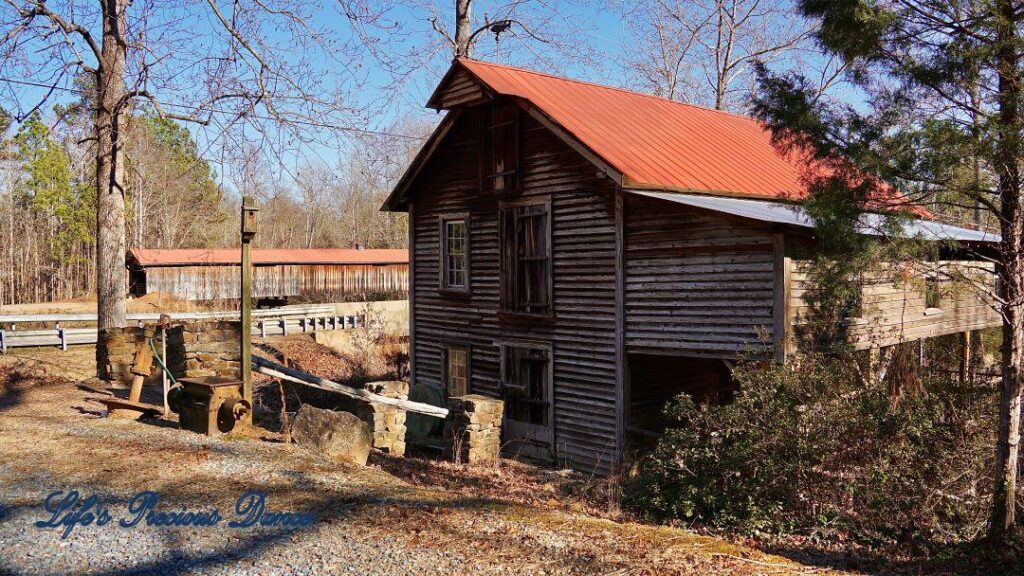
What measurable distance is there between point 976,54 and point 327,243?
71.9 metres

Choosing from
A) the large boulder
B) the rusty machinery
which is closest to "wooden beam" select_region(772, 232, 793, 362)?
the large boulder

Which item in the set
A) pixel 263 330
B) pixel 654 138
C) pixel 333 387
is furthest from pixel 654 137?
pixel 263 330

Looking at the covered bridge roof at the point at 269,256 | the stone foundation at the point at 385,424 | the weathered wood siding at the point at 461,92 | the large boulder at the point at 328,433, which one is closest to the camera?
the large boulder at the point at 328,433

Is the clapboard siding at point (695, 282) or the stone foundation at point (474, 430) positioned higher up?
the clapboard siding at point (695, 282)

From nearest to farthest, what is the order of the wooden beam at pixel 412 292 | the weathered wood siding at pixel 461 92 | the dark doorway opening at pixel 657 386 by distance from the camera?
the dark doorway opening at pixel 657 386
the weathered wood siding at pixel 461 92
the wooden beam at pixel 412 292

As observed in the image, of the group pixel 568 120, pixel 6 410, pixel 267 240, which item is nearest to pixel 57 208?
pixel 267 240

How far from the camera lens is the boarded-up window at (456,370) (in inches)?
684

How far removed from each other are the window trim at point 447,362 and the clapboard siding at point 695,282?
4.52m

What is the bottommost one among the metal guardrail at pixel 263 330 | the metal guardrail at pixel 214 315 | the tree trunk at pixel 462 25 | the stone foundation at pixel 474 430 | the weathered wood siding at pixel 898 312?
the stone foundation at pixel 474 430

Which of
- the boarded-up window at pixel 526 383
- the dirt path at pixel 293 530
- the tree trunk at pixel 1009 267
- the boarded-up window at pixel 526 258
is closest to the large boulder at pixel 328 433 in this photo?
the dirt path at pixel 293 530

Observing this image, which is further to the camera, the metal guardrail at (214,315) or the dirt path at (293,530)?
the metal guardrail at (214,315)

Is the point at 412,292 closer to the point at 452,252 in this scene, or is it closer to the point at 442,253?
the point at 442,253

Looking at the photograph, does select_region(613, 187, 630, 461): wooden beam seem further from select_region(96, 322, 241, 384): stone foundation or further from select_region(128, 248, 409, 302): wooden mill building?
select_region(128, 248, 409, 302): wooden mill building

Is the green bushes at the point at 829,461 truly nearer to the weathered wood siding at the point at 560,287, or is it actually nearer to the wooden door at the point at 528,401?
the weathered wood siding at the point at 560,287
